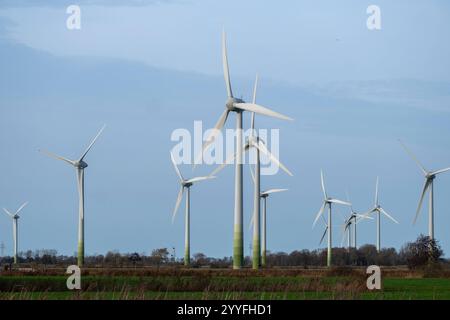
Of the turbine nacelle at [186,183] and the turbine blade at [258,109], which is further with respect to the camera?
the turbine nacelle at [186,183]

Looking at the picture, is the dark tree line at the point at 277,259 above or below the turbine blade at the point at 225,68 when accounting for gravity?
below

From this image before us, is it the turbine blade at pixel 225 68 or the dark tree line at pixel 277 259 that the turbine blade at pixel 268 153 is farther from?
the dark tree line at pixel 277 259

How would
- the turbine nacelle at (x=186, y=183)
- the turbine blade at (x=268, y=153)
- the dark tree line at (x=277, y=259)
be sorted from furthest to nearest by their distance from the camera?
the dark tree line at (x=277, y=259) → the turbine nacelle at (x=186, y=183) → the turbine blade at (x=268, y=153)

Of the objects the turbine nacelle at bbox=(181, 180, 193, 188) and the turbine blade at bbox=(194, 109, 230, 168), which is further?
the turbine nacelle at bbox=(181, 180, 193, 188)

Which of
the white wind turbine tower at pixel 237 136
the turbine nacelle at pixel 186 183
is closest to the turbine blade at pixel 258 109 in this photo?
the white wind turbine tower at pixel 237 136

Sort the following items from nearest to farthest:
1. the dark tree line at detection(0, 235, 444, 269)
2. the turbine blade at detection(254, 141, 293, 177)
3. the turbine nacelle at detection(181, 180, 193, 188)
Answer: the turbine blade at detection(254, 141, 293, 177) → the turbine nacelle at detection(181, 180, 193, 188) → the dark tree line at detection(0, 235, 444, 269)

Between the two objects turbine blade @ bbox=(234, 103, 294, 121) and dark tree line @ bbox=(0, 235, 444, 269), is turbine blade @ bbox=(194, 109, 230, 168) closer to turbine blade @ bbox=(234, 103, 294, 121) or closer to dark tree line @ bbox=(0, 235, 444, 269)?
turbine blade @ bbox=(234, 103, 294, 121)

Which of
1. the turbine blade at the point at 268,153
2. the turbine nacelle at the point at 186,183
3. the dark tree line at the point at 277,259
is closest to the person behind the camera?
the turbine blade at the point at 268,153

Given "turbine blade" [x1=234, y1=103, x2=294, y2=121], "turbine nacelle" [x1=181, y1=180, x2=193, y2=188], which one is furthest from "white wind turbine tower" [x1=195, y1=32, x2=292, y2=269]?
"turbine nacelle" [x1=181, y1=180, x2=193, y2=188]

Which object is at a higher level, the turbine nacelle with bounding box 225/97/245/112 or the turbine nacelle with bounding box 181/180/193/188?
the turbine nacelle with bounding box 225/97/245/112

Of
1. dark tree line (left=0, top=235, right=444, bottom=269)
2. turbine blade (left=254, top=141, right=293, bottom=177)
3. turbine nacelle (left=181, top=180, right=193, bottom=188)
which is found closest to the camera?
turbine blade (left=254, top=141, right=293, bottom=177)

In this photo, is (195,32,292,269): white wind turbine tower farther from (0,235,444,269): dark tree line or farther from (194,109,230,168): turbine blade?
(0,235,444,269): dark tree line
